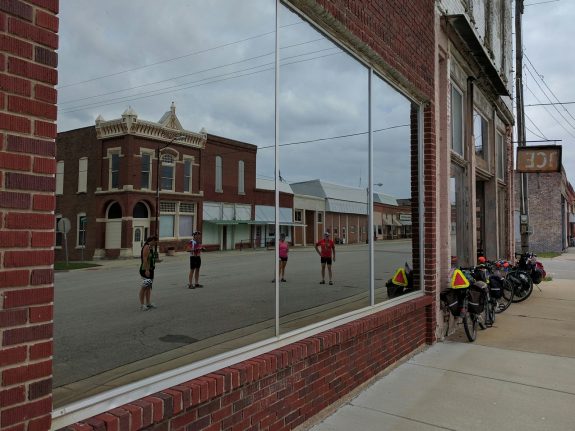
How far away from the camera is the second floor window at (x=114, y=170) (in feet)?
15.3

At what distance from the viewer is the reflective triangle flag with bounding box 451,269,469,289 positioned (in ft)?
23.5

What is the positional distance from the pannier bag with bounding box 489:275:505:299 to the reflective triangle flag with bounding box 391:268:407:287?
273cm

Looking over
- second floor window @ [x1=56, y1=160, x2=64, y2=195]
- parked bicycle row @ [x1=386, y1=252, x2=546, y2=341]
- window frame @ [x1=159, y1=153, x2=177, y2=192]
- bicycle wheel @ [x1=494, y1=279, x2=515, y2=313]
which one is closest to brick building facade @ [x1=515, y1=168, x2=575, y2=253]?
bicycle wheel @ [x1=494, y1=279, x2=515, y2=313]

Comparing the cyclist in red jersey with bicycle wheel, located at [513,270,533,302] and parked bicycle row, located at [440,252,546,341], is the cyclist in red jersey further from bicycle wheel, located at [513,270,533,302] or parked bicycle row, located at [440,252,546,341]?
bicycle wheel, located at [513,270,533,302]

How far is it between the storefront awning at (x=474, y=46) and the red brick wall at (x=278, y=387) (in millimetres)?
4756

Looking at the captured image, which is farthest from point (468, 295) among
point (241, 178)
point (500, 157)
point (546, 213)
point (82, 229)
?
point (546, 213)

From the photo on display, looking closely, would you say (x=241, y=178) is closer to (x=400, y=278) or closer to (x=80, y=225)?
(x=80, y=225)

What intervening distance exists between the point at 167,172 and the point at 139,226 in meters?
0.86

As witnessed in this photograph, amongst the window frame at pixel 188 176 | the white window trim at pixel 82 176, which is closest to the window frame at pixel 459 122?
the window frame at pixel 188 176

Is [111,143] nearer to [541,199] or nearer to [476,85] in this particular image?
[476,85]

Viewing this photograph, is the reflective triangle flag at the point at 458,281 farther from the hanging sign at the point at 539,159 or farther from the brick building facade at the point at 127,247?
the hanging sign at the point at 539,159

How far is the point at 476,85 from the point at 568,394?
7292 millimetres

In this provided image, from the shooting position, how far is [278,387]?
12.2 feet

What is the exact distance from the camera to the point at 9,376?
1.98 m
